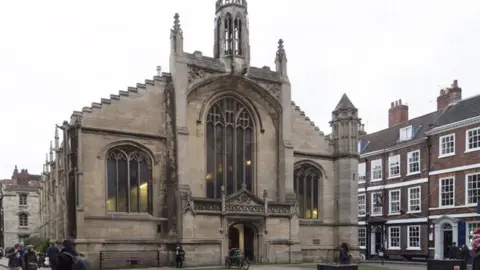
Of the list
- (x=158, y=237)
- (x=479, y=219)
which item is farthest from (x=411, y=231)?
(x=158, y=237)

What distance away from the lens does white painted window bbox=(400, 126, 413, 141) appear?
3900 cm

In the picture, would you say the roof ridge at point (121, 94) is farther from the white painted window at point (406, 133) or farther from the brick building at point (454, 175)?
the white painted window at point (406, 133)

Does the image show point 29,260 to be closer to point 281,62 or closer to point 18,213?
point 281,62

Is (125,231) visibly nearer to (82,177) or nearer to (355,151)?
(82,177)

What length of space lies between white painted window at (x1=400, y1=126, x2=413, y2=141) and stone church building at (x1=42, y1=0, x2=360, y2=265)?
9.24m

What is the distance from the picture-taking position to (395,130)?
42.5 meters

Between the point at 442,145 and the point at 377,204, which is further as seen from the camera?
the point at 377,204

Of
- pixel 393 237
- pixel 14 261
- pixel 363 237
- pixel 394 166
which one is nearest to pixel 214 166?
pixel 14 261

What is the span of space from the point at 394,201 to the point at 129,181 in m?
22.2

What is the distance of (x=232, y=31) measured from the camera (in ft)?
97.2

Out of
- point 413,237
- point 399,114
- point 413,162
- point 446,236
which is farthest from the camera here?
point 399,114

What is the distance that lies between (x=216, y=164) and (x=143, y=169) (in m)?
4.22

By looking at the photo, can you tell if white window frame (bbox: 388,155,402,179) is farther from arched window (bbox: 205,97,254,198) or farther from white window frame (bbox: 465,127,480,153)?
arched window (bbox: 205,97,254,198)

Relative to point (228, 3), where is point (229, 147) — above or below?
below
